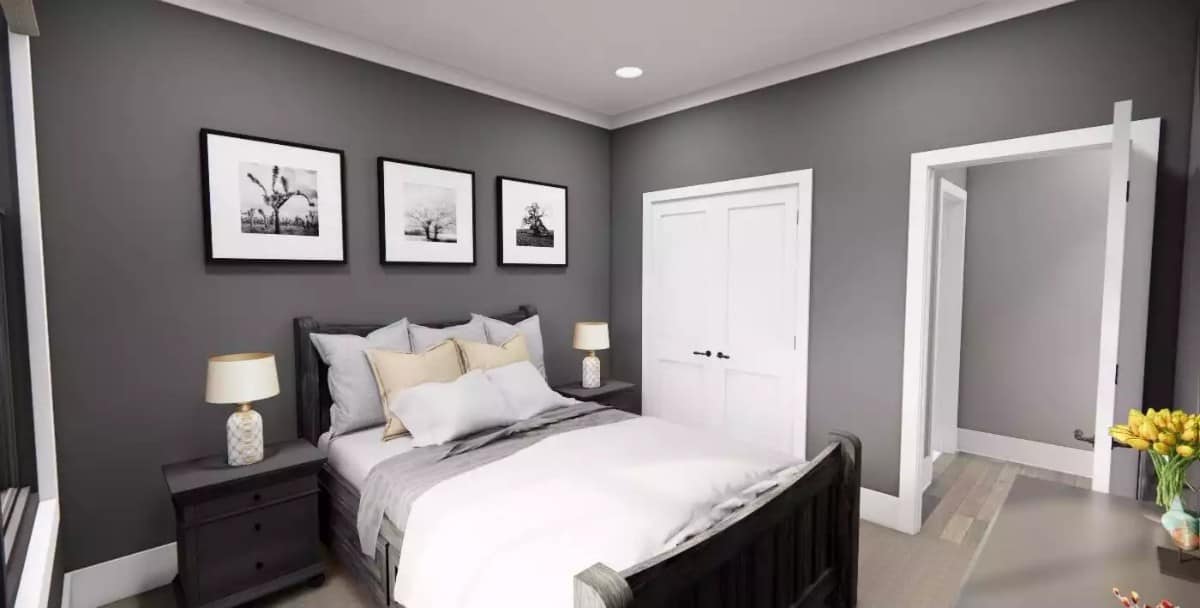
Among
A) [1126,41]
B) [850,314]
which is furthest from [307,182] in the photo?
[1126,41]

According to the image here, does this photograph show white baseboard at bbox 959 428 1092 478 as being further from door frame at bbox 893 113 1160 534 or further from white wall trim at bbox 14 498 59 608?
white wall trim at bbox 14 498 59 608

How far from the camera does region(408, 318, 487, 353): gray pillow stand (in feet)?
10.0

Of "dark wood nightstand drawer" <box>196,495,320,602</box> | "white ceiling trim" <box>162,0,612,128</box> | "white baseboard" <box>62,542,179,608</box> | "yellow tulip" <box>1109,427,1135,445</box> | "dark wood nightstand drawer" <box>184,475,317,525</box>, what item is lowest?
"white baseboard" <box>62,542,179,608</box>

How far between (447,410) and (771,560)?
1.56 m

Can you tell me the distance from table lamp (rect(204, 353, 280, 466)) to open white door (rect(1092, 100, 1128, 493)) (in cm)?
319

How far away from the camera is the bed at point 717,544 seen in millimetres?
1184

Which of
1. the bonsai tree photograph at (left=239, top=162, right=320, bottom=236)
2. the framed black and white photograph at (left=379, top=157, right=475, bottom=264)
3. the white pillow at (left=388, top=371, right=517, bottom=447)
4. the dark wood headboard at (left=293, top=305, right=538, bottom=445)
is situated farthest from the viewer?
the framed black and white photograph at (left=379, top=157, right=475, bottom=264)

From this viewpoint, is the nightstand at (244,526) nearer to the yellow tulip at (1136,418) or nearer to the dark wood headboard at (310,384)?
the dark wood headboard at (310,384)

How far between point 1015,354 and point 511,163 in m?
3.97

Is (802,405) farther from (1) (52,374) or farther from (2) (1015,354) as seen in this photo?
(1) (52,374)

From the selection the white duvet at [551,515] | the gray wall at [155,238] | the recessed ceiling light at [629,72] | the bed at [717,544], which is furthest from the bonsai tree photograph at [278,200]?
the recessed ceiling light at [629,72]

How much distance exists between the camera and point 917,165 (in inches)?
115

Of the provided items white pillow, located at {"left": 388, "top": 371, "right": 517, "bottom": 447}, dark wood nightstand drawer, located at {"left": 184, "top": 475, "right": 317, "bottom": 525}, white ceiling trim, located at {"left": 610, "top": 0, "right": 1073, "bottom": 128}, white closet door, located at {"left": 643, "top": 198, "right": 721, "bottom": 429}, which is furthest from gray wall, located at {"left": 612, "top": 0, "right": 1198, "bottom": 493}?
dark wood nightstand drawer, located at {"left": 184, "top": 475, "right": 317, "bottom": 525}

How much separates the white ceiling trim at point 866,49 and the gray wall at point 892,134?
0.05 m
